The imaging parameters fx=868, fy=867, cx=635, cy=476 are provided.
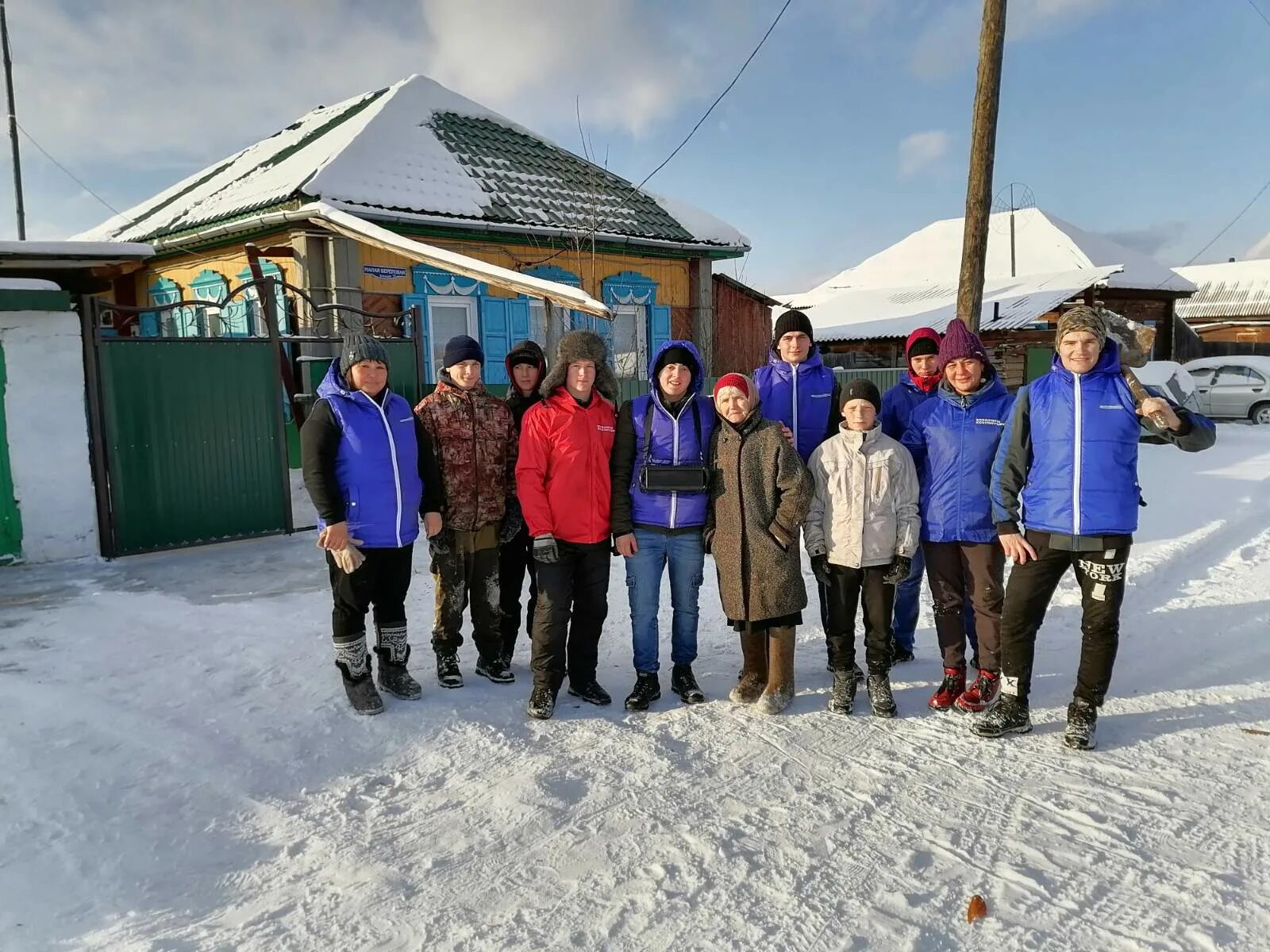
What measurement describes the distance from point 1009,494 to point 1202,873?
4.83ft

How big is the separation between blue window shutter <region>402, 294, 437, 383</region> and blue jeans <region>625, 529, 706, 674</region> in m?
7.62

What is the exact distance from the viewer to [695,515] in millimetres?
3824

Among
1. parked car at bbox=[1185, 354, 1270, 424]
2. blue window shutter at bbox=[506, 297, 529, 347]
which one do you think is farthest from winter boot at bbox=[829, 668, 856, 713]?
parked car at bbox=[1185, 354, 1270, 424]

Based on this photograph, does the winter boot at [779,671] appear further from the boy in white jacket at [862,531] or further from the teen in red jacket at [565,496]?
the teen in red jacket at [565,496]

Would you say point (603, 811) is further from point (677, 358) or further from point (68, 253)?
point (68, 253)

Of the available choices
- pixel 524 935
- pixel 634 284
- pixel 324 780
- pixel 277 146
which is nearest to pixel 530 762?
pixel 324 780

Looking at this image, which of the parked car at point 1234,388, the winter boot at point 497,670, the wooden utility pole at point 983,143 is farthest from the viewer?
the parked car at point 1234,388

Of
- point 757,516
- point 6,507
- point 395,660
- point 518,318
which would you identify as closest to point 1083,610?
point 757,516

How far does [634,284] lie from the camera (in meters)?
13.1

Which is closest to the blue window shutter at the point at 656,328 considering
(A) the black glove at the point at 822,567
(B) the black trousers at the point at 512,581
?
(B) the black trousers at the point at 512,581

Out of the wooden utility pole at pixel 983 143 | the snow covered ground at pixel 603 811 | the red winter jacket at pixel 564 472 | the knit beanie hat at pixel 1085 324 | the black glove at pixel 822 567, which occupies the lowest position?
the snow covered ground at pixel 603 811

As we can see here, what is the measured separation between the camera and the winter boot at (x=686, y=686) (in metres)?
3.95

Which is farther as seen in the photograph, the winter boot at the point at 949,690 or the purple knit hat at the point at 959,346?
the winter boot at the point at 949,690

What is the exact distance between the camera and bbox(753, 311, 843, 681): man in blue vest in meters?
4.23
